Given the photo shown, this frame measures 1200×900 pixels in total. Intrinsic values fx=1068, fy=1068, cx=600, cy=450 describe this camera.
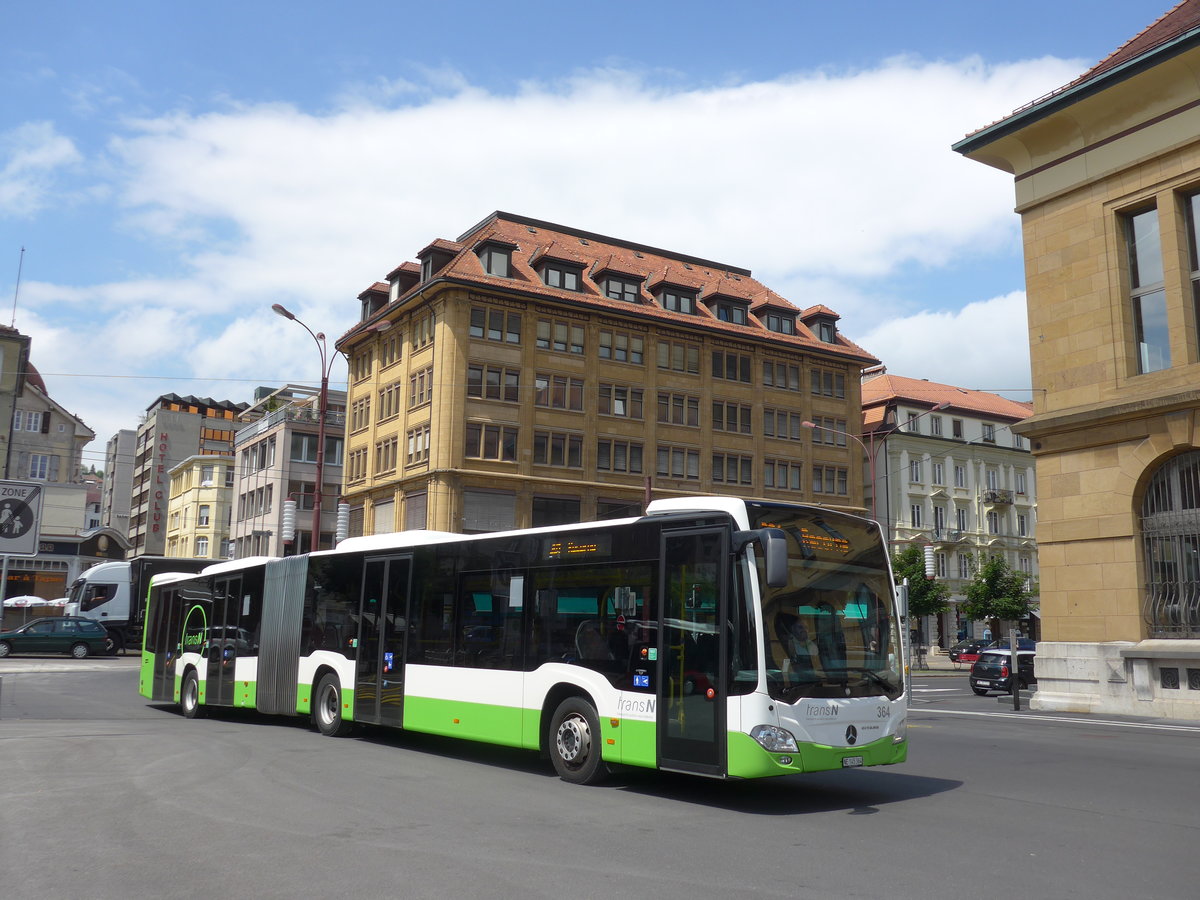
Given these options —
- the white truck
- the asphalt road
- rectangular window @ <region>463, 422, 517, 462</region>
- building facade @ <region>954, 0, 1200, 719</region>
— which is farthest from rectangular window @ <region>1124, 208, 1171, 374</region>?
the white truck

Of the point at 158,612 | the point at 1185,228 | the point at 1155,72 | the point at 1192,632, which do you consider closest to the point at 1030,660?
the point at 1192,632

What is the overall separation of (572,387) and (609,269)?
24.5 ft

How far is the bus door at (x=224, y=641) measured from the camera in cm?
1875

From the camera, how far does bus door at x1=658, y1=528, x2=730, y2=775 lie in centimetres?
1001

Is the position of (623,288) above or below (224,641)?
above

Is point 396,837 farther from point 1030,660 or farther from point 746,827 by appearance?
point 1030,660

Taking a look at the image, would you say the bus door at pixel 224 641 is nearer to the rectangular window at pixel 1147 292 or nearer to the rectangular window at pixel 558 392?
the rectangular window at pixel 1147 292

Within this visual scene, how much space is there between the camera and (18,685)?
1051 inches

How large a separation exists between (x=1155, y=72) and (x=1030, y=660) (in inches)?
682

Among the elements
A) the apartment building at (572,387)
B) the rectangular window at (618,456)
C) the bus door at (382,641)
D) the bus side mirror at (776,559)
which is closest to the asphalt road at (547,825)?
the bus door at (382,641)

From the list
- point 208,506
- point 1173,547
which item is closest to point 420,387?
point 1173,547

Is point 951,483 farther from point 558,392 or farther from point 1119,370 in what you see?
point 1119,370

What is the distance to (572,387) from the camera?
173 feet

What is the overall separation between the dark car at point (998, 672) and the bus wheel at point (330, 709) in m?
22.0
